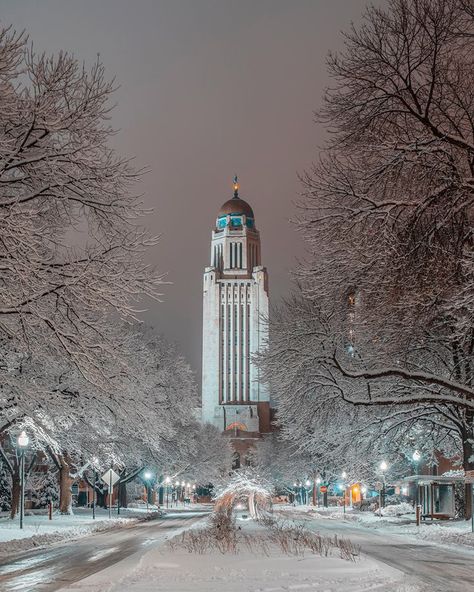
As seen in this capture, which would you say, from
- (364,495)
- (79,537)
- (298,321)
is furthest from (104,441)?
(364,495)

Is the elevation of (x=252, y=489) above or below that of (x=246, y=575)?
below

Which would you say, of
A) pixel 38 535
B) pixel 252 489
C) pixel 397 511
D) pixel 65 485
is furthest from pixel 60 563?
pixel 397 511

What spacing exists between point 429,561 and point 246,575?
297 inches

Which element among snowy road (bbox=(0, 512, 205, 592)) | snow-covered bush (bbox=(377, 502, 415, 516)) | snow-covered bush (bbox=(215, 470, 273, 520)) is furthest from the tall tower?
snowy road (bbox=(0, 512, 205, 592))

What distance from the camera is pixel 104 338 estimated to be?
15.9 meters

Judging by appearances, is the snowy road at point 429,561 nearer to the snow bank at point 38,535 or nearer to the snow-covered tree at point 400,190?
the snow-covered tree at point 400,190

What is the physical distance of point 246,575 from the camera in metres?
12.0

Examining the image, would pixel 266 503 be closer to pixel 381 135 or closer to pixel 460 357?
pixel 460 357

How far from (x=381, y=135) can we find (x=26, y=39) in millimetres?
7765

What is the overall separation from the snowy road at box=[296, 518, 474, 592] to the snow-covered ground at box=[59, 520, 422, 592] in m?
0.83

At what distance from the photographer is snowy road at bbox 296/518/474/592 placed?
13219mm

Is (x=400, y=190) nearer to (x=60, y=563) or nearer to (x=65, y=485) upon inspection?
(x=60, y=563)

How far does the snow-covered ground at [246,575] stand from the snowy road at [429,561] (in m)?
0.83

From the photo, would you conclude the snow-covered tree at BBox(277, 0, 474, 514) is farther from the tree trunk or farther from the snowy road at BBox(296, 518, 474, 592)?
the tree trunk
